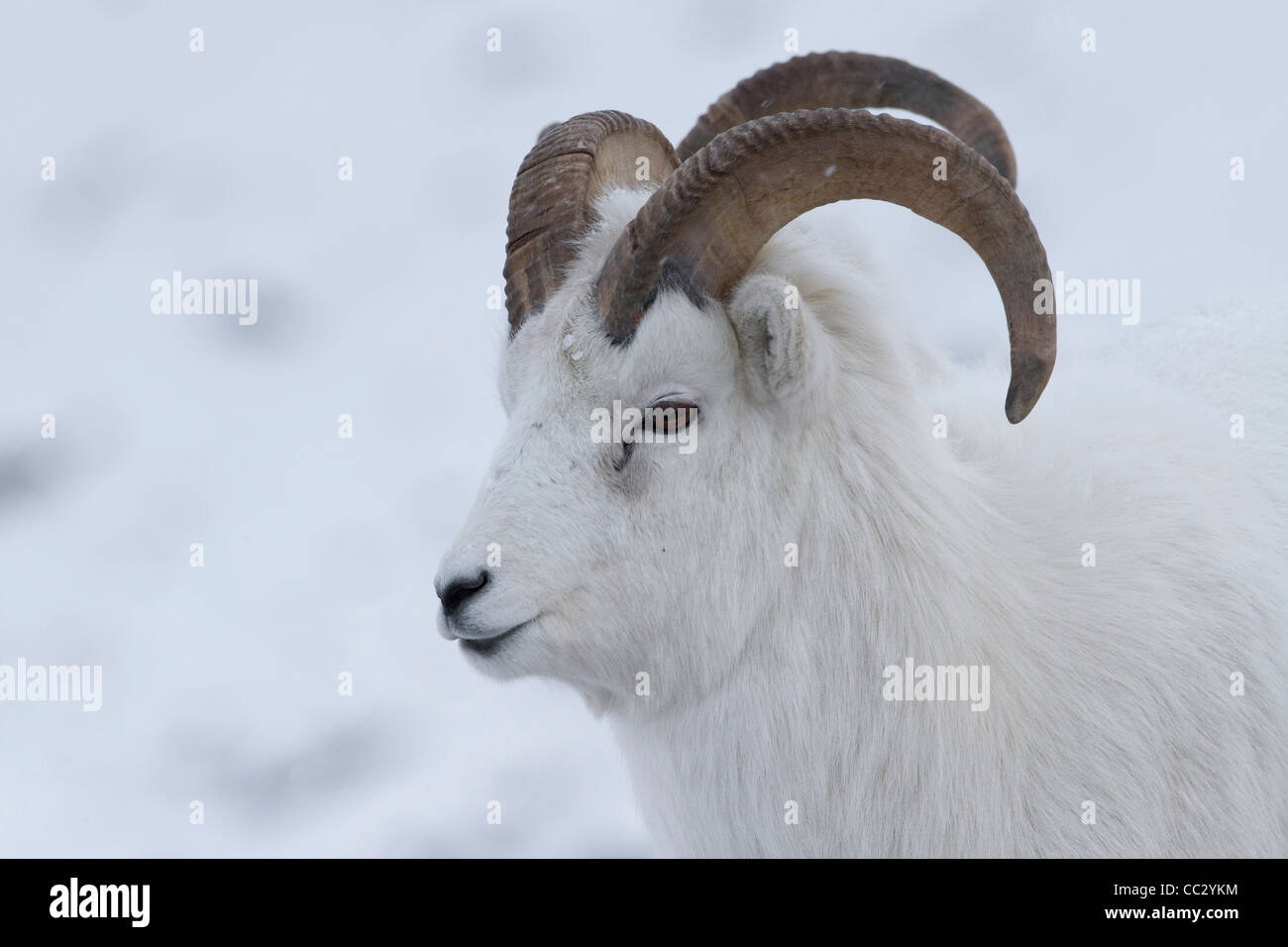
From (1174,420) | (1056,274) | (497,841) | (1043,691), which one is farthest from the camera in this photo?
(1056,274)

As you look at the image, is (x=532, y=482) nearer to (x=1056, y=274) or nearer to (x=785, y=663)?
(x=785, y=663)

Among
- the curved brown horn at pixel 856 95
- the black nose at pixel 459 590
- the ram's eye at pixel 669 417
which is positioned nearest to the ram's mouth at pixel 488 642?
the black nose at pixel 459 590

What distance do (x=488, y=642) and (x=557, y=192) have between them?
139 centimetres

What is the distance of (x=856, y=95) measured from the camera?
4391 mm

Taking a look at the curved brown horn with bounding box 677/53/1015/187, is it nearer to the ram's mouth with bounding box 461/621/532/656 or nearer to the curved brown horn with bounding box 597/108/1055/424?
the curved brown horn with bounding box 597/108/1055/424

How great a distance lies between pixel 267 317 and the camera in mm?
11258

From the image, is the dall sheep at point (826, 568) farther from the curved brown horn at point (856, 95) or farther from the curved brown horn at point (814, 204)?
the curved brown horn at point (856, 95)

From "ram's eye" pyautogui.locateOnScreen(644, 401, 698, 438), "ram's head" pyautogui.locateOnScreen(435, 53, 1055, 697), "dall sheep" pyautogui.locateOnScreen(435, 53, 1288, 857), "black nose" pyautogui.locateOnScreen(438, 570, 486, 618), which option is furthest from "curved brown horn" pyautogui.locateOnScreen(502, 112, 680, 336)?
"black nose" pyautogui.locateOnScreen(438, 570, 486, 618)

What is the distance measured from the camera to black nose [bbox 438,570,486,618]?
312 cm

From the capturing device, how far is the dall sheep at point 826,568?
3.24 meters

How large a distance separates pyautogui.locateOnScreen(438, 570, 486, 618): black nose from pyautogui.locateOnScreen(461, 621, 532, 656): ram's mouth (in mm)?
116

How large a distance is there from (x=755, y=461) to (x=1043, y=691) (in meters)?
1.04

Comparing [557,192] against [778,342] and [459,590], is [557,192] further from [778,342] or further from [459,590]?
[459,590]

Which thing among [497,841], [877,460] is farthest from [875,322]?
[497,841]
